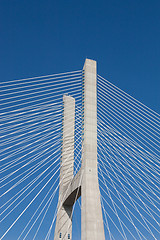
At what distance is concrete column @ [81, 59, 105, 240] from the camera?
12.6 metres

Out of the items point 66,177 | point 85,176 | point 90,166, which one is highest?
point 66,177

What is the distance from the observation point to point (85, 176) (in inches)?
532

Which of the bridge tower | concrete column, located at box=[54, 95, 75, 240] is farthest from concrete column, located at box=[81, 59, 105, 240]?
concrete column, located at box=[54, 95, 75, 240]

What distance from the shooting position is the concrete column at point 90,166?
1258 centimetres

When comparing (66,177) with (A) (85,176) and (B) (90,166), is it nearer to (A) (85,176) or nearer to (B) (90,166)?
(B) (90,166)

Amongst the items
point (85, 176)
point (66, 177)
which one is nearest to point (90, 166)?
point (85, 176)

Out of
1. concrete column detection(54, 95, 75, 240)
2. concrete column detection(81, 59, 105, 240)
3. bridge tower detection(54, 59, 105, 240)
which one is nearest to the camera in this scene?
concrete column detection(81, 59, 105, 240)

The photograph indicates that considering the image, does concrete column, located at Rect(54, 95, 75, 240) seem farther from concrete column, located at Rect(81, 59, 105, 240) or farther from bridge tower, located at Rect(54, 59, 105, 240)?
concrete column, located at Rect(81, 59, 105, 240)

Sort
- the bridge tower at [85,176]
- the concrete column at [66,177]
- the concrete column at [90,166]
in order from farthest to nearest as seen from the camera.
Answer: the concrete column at [66,177] < the bridge tower at [85,176] < the concrete column at [90,166]

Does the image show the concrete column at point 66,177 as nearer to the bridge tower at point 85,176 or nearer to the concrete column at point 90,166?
the bridge tower at point 85,176

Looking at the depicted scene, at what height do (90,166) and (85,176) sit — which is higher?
(90,166)

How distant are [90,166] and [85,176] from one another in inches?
23.0

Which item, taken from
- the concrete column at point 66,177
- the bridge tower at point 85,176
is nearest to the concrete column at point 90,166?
the bridge tower at point 85,176

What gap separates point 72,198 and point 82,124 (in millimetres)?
4561
